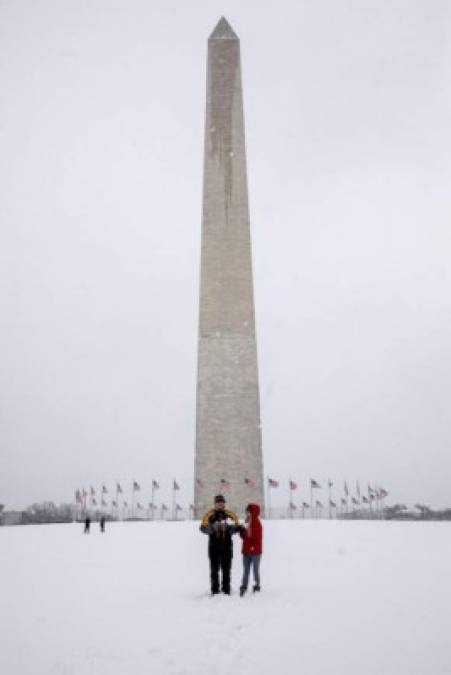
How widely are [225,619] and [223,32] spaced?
34210 mm

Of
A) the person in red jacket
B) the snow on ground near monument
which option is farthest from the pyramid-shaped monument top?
the person in red jacket

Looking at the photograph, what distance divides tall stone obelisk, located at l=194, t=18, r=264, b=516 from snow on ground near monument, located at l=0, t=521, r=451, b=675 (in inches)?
741

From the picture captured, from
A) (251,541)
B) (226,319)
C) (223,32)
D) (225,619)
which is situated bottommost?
(225,619)

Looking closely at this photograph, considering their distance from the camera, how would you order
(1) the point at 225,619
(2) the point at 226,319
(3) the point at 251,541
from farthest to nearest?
(2) the point at 226,319, (3) the point at 251,541, (1) the point at 225,619

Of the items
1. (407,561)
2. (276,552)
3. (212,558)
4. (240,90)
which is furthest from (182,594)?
(240,90)

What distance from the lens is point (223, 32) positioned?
35969 mm

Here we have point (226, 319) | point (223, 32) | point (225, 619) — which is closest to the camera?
point (225, 619)

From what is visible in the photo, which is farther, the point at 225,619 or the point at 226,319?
the point at 226,319

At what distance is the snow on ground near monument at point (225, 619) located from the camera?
5117 mm

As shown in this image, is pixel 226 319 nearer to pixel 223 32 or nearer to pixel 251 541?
pixel 223 32

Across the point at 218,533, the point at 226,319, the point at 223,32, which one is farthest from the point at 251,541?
the point at 223,32

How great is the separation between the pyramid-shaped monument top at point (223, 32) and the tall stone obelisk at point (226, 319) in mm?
623

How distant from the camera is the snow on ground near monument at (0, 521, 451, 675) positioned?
5.12m

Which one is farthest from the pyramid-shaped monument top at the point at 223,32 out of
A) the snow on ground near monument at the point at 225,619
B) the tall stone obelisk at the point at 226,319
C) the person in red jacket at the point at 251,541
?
the person in red jacket at the point at 251,541
